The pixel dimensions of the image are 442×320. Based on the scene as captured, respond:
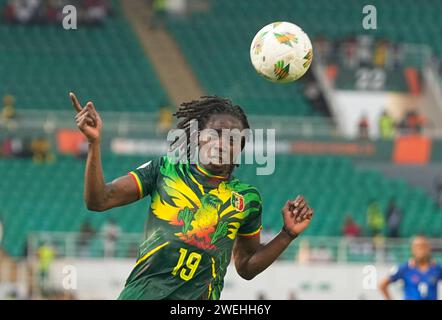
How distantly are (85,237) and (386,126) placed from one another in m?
9.08

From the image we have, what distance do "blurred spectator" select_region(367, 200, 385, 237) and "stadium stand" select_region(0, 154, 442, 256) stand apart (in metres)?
0.68

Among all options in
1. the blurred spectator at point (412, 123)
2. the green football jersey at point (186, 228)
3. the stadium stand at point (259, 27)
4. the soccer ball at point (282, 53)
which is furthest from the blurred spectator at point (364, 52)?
the green football jersey at point (186, 228)

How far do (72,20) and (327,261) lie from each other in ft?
31.5

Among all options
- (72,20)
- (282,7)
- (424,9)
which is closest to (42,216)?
(72,20)

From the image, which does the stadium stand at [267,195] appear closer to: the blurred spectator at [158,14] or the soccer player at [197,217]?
the blurred spectator at [158,14]

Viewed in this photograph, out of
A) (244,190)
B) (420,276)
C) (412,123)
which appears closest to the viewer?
(244,190)

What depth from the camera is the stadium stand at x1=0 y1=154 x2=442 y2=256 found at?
23.6 meters

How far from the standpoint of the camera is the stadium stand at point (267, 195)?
2356 centimetres

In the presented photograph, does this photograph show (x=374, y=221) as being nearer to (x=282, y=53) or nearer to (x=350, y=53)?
(x=350, y=53)

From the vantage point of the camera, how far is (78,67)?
2956cm

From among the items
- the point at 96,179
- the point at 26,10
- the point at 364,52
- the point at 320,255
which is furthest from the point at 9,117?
the point at 96,179

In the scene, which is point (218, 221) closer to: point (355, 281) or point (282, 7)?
point (355, 281)

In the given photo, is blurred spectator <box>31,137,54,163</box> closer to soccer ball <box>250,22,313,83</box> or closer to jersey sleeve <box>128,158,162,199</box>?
soccer ball <box>250,22,313,83</box>
